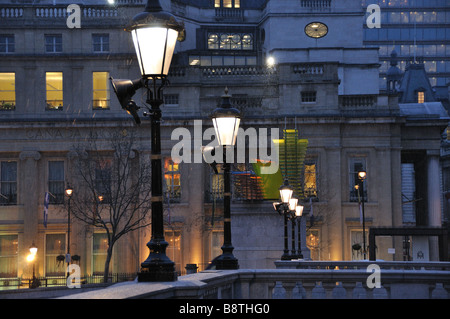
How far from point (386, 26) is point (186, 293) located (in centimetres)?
14049

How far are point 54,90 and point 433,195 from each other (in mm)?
28125

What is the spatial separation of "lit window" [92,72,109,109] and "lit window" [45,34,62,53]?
3.03 metres

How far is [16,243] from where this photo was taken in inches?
2461

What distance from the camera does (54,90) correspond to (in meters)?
63.6

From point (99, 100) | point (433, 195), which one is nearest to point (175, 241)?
point (99, 100)

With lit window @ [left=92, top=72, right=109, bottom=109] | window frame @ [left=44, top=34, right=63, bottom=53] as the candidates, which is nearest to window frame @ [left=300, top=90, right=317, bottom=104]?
lit window @ [left=92, top=72, right=109, bottom=109]

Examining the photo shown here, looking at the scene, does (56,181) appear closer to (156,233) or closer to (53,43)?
(53,43)

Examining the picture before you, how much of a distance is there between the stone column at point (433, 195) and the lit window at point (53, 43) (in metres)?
27.5

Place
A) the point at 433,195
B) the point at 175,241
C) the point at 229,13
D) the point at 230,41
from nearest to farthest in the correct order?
the point at 175,241
the point at 433,195
the point at 230,41
the point at 229,13

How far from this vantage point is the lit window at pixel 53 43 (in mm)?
63500

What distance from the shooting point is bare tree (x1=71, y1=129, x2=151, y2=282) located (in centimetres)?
5943

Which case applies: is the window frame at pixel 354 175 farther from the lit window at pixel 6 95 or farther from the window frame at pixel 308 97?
the lit window at pixel 6 95

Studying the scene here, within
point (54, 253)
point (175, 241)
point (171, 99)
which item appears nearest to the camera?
point (54, 253)

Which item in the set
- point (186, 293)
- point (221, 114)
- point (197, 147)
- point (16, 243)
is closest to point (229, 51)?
point (197, 147)
